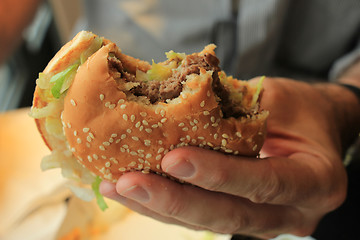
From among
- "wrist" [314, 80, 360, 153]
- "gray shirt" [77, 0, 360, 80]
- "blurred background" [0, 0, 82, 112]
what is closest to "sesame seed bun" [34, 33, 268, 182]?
"wrist" [314, 80, 360, 153]

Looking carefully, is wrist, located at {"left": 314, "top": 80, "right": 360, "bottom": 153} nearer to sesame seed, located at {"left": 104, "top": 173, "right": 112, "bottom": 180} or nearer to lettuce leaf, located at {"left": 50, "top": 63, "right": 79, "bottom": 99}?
sesame seed, located at {"left": 104, "top": 173, "right": 112, "bottom": 180}

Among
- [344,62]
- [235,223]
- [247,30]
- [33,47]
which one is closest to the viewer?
[235,223]

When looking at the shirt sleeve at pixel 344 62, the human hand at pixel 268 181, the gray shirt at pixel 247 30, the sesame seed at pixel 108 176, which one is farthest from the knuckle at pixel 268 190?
the shirt sleeve at pixel 344 62

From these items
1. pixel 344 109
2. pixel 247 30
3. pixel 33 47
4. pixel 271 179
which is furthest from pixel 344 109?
pixel 33 47

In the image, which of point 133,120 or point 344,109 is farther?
point 344,109

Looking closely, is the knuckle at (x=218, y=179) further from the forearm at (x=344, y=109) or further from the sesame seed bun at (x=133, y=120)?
the forearm at (x=344, y=109)

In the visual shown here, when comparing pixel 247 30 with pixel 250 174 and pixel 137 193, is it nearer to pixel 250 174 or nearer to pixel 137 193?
pixel 250 174

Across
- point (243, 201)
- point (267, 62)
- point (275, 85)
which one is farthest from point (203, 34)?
point (243, 201)
